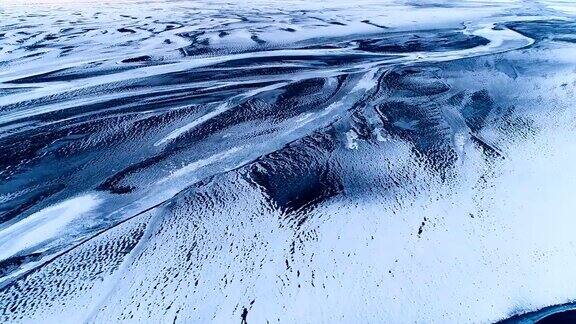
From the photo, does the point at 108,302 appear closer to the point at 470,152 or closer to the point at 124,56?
the point at 470,152

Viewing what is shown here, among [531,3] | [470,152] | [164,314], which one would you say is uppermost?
[164,314]

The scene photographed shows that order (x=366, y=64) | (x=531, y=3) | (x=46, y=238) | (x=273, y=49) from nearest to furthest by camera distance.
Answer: (x=46, y=238), (x=366, y=64), (x=273, y=49), (x=531, y=3)

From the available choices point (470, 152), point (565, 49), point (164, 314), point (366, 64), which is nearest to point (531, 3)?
point (565, 49)

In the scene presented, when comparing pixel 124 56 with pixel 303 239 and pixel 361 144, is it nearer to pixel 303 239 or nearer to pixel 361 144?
pixel 361 144

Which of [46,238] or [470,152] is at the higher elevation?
[46,238]

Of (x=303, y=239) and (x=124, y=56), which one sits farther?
(x=124, y=56)

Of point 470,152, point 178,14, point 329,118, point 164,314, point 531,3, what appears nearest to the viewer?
point 164,314
